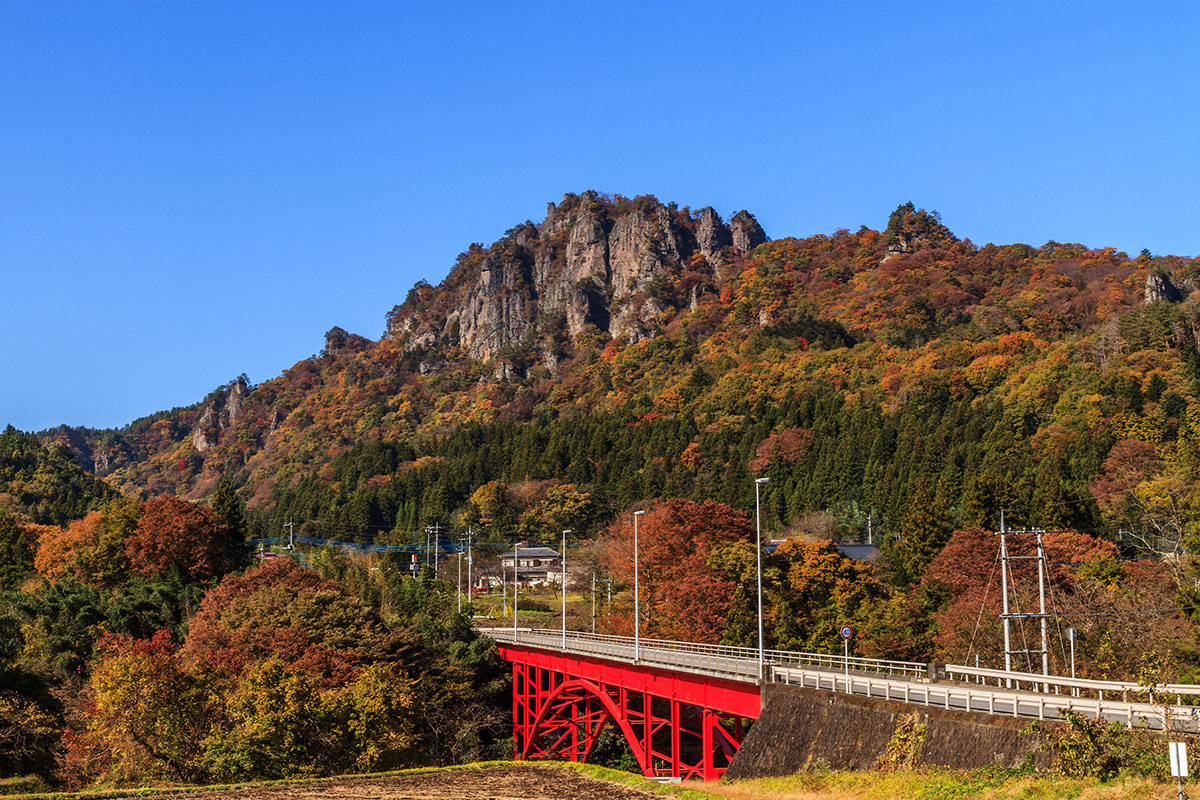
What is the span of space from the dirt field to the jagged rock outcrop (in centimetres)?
15396

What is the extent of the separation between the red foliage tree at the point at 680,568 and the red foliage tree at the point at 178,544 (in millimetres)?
30774

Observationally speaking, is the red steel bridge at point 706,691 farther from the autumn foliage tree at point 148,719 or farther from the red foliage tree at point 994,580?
the autumn foliage tree at point 148,719

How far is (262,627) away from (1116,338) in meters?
108

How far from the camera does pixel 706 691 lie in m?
42.5

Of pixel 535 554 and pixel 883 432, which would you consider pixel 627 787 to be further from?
pixel 883 432

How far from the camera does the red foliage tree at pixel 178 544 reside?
282 ft

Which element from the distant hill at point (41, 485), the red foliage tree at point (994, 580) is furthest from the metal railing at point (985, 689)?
the distant hill at point (41, 485)

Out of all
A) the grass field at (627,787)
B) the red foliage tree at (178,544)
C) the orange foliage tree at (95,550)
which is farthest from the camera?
the orange foliage tree at (95,550)

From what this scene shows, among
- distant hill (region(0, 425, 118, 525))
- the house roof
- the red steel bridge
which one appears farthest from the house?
distant hill (region(0, 425, 118, 525))

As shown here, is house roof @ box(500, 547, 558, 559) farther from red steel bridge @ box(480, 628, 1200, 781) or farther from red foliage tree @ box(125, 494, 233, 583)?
red steel bridge @ box(480, 628, 1200, 781)

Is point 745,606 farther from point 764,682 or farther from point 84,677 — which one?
point 84,677

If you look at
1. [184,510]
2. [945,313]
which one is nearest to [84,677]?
[184,510]

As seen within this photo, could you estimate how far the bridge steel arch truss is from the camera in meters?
41.9

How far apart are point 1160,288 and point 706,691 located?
5906 inches
